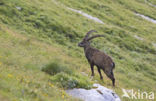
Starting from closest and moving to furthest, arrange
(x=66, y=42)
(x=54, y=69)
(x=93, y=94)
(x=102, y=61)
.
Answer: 1. (x=93, y=94)
2. (x=54, y=69)
3. (x=102, y=61)
4. (x=66, y=42)

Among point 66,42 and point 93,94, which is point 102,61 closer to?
point 93,94

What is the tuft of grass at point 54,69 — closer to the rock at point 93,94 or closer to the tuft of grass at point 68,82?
the tuft of grass at point 68,82

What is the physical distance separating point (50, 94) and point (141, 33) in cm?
3169

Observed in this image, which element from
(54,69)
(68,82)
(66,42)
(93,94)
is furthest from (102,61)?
(66,42)

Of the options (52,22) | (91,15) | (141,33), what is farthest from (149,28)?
(52,22)

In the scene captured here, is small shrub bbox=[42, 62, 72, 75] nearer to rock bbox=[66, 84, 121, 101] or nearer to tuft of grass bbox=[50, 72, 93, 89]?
tuft of grass bbox=[50, 72, 93, 89]

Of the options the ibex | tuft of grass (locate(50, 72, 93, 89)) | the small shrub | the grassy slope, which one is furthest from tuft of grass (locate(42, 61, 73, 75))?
the ibex

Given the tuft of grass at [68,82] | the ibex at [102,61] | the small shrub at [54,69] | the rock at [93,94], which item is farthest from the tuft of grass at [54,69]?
the ibex at [102,61]

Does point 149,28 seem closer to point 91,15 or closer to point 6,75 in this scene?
point 91,15

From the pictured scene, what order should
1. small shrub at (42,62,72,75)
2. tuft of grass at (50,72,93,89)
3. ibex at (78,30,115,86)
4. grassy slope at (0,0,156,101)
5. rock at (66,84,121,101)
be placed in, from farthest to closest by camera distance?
grassy slope at (0,0,156,101)
ibex at (78,30,115,86)
small shrub at (42,62,72,75)
tuft of grass at (50,72,93,89)
rock at (66,84,121,101)

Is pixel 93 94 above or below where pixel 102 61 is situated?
above

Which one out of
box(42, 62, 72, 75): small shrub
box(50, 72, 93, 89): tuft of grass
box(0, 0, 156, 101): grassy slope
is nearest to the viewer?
box(50, 72, 93, 89): tuft of grass

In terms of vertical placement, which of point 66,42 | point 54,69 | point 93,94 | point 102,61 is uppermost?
point 93,94

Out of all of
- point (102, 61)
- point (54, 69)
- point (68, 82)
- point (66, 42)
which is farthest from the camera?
point (66, 42)
